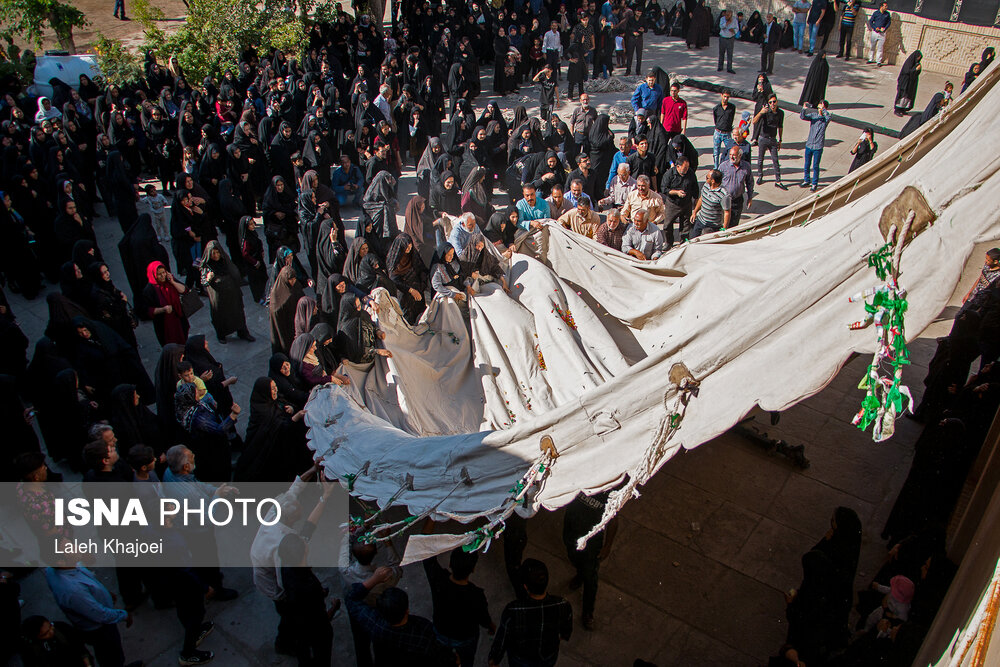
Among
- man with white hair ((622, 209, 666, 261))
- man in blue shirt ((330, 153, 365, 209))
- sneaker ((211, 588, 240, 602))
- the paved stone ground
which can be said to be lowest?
sneaker ((211, 588, 240, 602))

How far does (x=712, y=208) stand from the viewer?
25.6 feet

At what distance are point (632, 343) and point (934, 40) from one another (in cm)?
1338

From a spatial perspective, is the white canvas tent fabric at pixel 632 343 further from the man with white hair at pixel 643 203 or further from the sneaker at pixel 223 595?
the man with white hair at pixel 643 203

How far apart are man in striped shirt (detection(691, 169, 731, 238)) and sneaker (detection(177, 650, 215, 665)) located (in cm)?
Answer: 573

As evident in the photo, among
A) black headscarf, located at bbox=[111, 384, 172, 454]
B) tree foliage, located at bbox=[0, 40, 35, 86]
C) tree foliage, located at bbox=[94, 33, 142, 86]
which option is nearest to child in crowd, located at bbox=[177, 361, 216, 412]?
black headscarf, located at bbox=[111, 384, 172, 454]

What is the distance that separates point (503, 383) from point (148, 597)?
2814 mm

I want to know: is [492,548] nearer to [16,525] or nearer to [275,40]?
[16,525]

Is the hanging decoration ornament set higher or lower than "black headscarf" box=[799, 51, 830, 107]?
lower

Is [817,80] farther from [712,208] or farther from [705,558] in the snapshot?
[705,558]

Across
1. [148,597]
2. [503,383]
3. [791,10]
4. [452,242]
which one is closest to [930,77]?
[791,10]

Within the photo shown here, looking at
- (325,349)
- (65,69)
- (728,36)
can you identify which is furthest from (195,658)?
(728,36)

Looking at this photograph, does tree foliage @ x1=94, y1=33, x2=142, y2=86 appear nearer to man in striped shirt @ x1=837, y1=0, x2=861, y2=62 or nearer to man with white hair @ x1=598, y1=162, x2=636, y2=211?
man with white hair @ x1=598, y1=162, x2=636, y2=211

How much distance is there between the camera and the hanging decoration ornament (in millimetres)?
2787

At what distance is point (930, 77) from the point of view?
49.5ft
